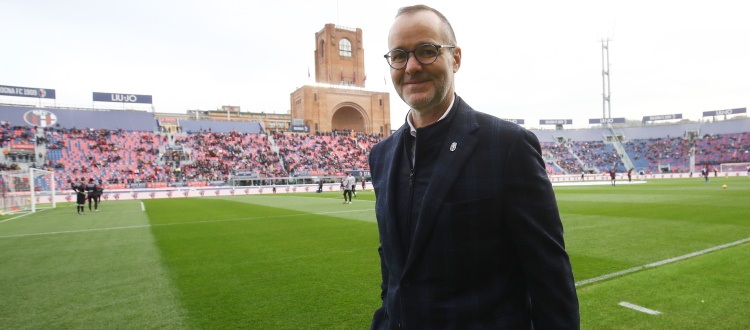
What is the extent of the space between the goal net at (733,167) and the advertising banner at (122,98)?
85063 mm

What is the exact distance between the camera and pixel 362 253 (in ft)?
26.0

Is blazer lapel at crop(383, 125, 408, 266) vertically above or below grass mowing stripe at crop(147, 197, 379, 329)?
above

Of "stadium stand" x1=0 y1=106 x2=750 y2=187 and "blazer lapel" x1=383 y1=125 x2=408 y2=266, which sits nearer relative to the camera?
"blazer lapel" x1=383 y1=125 x2=408 y2=266

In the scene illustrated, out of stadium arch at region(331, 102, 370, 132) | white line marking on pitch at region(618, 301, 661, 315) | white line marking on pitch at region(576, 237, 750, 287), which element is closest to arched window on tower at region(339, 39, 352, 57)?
stadium arch at region(331, 102, 370, 132)

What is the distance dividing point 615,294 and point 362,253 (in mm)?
4523

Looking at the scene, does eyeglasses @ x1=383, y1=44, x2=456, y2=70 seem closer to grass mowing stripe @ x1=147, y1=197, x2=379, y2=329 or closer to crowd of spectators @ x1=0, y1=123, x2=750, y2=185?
grass mowing stripe @ x1=147, y1=197, x2=379, y2=329

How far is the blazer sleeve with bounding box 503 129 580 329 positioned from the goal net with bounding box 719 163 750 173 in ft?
232

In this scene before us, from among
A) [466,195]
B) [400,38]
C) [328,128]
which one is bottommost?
[466,195]

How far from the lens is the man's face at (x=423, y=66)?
1625 millimetres

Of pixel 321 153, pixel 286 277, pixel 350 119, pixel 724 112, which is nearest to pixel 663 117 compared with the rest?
pixel 724 112

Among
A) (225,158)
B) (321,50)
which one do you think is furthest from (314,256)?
(321,50)

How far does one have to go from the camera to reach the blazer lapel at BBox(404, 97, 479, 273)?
153cm

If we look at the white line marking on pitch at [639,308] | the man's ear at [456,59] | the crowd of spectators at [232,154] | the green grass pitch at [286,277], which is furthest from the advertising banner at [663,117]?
the man's ear at [456,59]

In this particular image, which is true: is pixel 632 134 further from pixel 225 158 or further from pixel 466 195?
pixel 466 195
